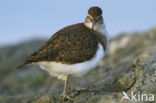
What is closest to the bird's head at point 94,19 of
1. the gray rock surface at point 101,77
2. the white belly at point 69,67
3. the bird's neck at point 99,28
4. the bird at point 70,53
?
the bird's neck at point 99,28

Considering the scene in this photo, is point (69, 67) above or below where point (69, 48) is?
below

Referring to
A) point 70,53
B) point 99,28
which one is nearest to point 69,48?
point 70,53

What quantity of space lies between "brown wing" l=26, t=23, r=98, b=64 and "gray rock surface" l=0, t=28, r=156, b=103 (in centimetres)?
117

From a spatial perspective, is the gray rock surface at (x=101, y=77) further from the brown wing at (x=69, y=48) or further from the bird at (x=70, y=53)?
the brown wing at (x=69, y=48)

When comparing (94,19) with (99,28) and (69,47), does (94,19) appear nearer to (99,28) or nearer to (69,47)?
(99,28)

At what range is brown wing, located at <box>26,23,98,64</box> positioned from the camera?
367 inches

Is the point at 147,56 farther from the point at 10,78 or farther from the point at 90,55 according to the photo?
the point at 10,78

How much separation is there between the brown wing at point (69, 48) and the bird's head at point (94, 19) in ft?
1.61

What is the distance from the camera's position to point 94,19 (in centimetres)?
1080

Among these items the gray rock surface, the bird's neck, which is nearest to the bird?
the bird's neck

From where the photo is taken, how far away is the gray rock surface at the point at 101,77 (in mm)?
9516

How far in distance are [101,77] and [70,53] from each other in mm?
5343

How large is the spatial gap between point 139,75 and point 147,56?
2.30 m

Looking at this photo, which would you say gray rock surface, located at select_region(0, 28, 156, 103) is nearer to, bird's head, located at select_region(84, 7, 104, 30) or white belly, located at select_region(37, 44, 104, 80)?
white belly, located at select_region(37, 44, 104, 80)
